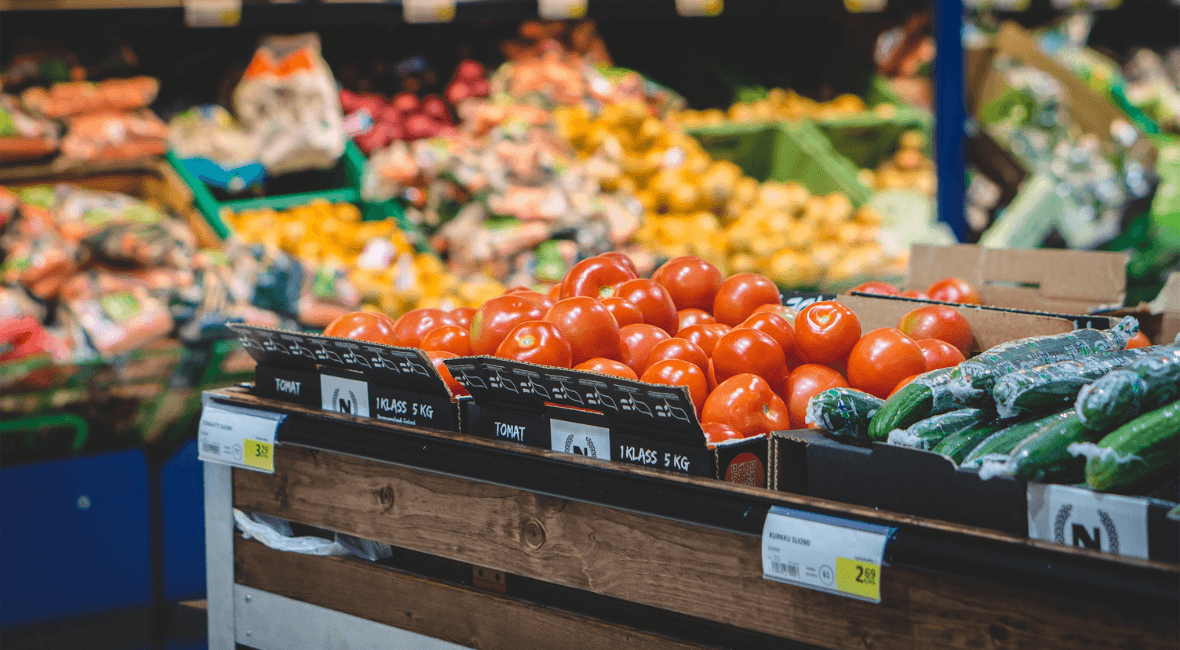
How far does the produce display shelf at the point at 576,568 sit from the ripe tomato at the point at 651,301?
533 millimetres

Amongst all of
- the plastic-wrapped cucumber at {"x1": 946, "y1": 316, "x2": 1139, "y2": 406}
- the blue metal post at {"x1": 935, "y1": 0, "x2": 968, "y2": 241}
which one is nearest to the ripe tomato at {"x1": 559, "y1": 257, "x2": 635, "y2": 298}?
the plastic-wrapped cucumber at {"x1": 946, "y1": 316, "x2": 1139, "y2": 406}

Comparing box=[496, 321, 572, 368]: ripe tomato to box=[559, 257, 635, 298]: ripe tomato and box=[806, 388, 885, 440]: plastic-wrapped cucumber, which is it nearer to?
box=[559, 257, 635, 298]: ripe tomato

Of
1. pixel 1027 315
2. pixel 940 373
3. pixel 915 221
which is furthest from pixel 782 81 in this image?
pixel 940 373

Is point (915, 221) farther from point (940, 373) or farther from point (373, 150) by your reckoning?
point (940, 373)

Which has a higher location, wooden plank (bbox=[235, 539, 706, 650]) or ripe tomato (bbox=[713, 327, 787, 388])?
ripe tomato (bbox=[713, 327, 787, 388])

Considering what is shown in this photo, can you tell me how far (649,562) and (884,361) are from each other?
1.64ft

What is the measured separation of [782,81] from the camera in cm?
581

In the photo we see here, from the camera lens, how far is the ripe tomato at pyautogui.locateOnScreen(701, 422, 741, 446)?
4.57 feet

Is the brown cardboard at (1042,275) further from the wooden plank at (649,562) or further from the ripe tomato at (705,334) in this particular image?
the wooden plank at (649,562)

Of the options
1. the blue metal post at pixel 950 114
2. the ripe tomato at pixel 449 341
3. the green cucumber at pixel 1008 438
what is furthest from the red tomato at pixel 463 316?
the blue metal post at pixel 950 114

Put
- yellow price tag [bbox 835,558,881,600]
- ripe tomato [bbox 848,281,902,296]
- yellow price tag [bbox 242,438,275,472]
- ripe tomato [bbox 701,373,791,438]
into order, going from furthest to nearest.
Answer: ripe tomato [bbox 848,281,902,296]
yellow price tag [bbox 242,438,275,472]
ripe tomato [bbox 701,373,791,438]
yellow price tag [bbox 835,558,881,600]

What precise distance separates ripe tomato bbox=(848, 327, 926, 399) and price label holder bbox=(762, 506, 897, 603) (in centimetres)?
41

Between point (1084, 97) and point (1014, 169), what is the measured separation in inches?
31.3

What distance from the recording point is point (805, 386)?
1.57 metres
